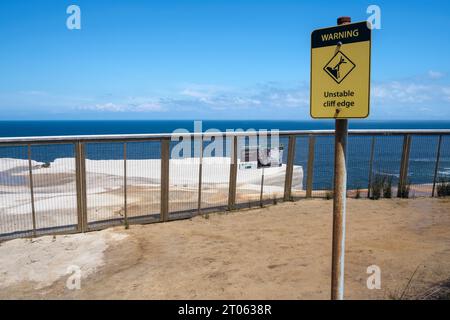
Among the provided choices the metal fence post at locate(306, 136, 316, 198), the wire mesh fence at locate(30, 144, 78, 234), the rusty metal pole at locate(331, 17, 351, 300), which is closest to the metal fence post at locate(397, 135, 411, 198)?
the metal fence post at locate(306, 136, 316, 198)

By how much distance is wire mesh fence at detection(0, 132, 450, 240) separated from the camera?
813 centimetres

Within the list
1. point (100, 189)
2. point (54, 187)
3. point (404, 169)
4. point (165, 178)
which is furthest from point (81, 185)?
point (404, 169)

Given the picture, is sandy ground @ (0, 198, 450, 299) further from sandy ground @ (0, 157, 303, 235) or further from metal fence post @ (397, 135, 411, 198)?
metal fence post @ (397, 135, 411, 198)

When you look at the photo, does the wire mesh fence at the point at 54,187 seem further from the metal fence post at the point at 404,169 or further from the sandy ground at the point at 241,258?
the metal fence post at the point at 404,169

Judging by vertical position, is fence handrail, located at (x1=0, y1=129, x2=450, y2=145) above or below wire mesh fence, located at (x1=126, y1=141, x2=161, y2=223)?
above

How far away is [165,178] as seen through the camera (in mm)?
9000

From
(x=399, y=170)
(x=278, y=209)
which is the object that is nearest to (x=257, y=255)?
(x=278, y=209)

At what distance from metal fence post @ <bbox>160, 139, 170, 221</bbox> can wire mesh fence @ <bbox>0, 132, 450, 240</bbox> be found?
0.02m

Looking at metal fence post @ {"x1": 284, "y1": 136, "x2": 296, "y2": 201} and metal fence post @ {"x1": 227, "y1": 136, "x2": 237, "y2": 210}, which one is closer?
metal fence post @ {"x1": 227, "y1": 136, "x2": 237, "y2": 210}

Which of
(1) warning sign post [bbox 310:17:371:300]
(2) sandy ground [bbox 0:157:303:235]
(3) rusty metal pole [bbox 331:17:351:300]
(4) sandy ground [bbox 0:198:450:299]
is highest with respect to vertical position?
(1) warning sign post [bbox 310:17:371:300]

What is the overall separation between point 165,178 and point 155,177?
366 mm

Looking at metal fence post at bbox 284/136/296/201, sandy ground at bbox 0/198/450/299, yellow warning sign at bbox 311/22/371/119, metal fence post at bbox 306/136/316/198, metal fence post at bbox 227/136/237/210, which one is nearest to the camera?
yellow warning sign at bbox 311/22/371/119

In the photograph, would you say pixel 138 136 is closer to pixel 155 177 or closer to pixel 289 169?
pixel 155 177
